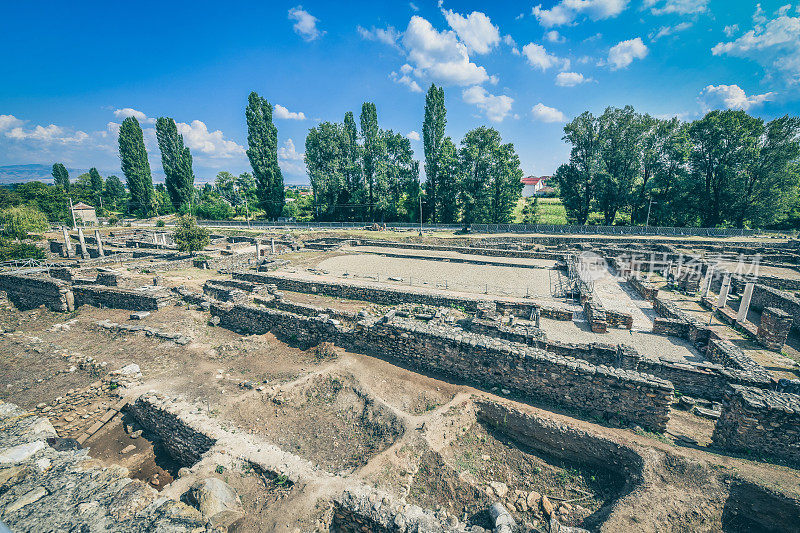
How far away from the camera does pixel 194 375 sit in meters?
10.1

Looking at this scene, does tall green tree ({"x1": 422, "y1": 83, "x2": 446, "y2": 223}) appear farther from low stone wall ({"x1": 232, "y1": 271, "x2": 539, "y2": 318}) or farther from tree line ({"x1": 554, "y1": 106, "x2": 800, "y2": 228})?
low stone wall ({"x1": 232, "y1": 271, "x2": 539, "y2": 318})

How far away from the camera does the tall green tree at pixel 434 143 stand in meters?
46.6

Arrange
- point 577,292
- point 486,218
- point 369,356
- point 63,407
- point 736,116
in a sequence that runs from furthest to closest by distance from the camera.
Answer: point 486,218
point 736,116
point 577,292
point 369,356
point 63,407

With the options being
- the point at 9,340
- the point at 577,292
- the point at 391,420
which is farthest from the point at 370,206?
the point at 391,420

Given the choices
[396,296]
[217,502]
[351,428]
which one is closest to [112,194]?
[396,296]

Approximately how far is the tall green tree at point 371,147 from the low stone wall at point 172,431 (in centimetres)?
4543

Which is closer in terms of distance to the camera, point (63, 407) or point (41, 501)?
point (41, 501)

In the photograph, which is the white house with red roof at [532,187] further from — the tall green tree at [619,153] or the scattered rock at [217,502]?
the scattered rock at [217,502]

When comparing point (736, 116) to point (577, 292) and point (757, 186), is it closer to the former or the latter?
point (757, 186)

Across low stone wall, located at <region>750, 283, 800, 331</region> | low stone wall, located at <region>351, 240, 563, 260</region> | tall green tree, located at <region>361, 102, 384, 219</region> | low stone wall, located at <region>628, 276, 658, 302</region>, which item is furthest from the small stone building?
low stone wall, located at <region>750, 283, 800, 331</region>

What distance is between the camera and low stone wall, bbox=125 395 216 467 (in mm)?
7277

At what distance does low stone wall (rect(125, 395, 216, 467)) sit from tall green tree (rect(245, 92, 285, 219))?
4987cm

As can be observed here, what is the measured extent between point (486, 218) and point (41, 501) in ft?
155

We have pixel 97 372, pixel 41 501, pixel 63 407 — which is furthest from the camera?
pixel 97 372
